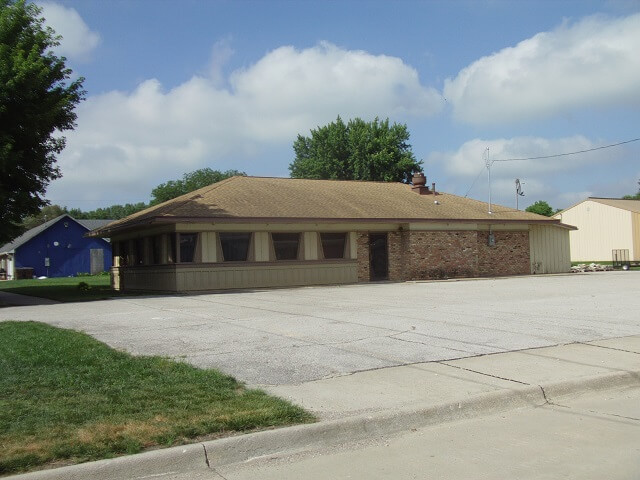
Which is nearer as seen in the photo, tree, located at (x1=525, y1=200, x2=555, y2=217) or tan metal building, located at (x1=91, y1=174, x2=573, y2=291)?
tan metal building, located at (x1=91, y1=174, x2=573, y2=291)

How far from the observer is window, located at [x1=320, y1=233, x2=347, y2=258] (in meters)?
27.1

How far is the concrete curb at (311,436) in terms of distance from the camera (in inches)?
183

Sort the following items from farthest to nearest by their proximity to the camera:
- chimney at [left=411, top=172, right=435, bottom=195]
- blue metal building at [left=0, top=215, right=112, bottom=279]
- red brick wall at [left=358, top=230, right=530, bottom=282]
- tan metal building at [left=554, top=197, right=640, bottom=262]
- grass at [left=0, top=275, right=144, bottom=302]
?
blue metal building at [left=0, top=215, right=112, bottom=279] → tan metal building at [left=554, top=197, right=640, bottom=262] → chimney at [left=411, top=172, right=435, bottom=195] → red brick wall at [left=358, top=230, right=530, bottom=282] → grass at [left=0, top=275, right=144, bottom=302]

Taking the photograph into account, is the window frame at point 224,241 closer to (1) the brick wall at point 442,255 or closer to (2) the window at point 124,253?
(1) the brick wall at point 442,255

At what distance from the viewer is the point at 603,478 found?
4547 mm

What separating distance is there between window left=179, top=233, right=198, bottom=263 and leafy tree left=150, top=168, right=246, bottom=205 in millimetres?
53401

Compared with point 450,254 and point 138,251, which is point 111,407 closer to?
point 138,251

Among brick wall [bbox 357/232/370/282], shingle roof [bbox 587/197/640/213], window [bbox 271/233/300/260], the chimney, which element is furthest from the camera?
shingle roof [bbox 587/197/640/213]

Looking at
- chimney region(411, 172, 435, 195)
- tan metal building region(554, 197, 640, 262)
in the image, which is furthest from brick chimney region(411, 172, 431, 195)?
tan metal building region(554, 197, 640, 262)

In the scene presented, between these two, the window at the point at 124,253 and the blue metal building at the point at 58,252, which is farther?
the blue metal building at the point at 58,252

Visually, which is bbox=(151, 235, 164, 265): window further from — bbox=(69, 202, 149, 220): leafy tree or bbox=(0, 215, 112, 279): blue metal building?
bbox=(69, 202, 149, 220): leafy tree

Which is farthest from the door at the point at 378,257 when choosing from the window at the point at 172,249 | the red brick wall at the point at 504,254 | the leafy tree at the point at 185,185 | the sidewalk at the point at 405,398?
the leafy tree at the point at 185,185

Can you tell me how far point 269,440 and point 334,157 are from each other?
54.0 m

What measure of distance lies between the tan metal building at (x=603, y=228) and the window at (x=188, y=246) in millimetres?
37584
